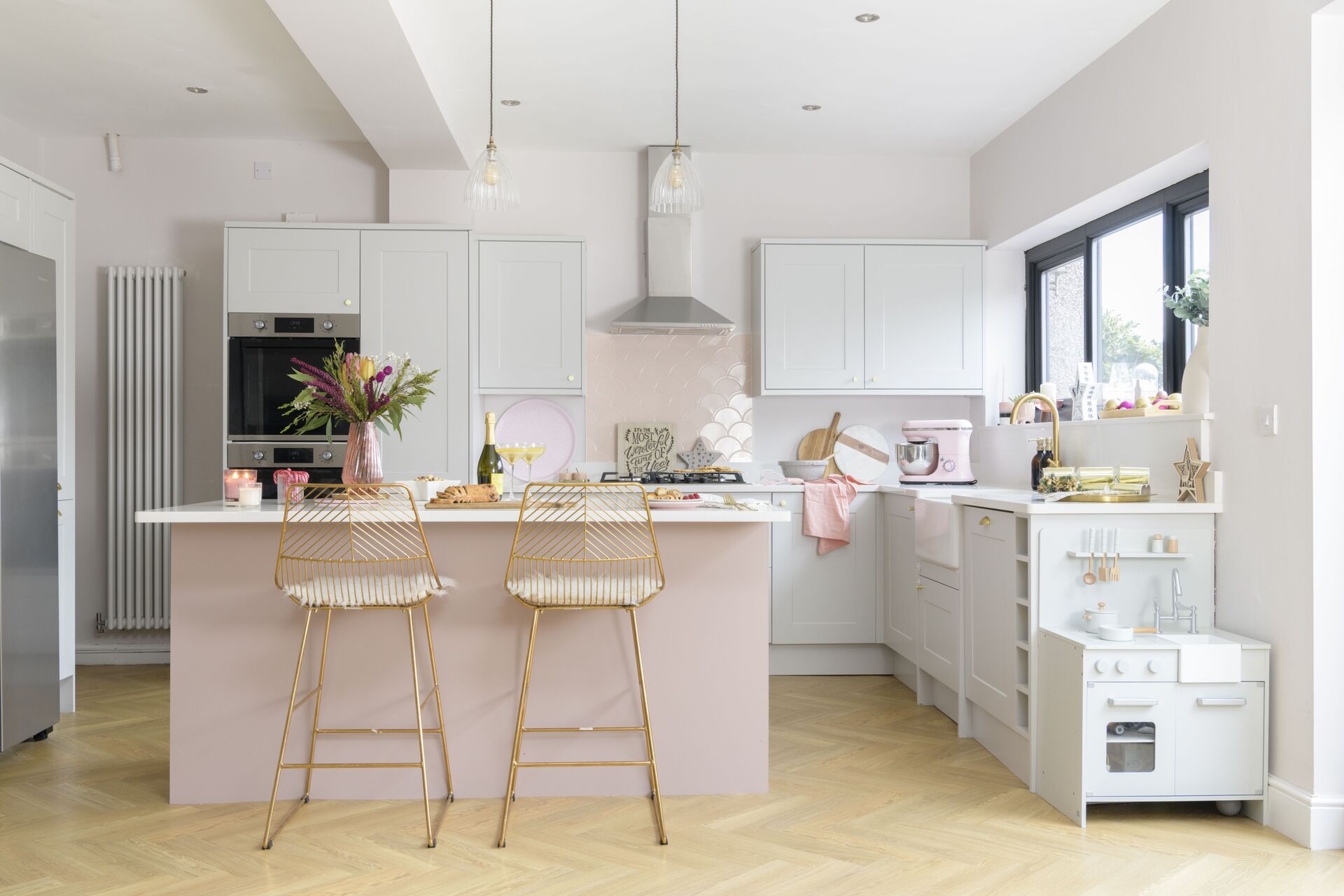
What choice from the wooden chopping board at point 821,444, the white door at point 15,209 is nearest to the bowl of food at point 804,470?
the wooden chopping board at point 821,444

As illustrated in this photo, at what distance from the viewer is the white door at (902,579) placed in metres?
4.42

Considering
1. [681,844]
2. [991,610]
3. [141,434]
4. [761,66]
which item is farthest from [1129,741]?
[141,434]

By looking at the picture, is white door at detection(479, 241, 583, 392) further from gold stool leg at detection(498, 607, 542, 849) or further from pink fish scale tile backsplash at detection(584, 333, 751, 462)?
gold stool leg at detection(498, 607, 542, 849)

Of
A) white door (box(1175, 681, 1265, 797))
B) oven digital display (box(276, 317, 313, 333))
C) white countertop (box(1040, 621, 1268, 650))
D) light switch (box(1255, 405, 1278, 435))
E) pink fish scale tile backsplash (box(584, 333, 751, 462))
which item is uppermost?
oven digital display (box(276, 317, 313, 333))

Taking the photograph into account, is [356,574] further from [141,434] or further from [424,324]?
[141,434]

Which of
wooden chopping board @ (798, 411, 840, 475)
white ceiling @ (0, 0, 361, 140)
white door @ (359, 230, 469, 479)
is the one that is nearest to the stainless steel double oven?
white door @ (359, 230, 469, 479)

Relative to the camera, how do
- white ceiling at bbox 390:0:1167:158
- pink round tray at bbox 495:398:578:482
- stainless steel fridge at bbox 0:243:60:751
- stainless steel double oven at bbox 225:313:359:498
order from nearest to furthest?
stainless steel fridge at bbox 0:243:60:751 → white ceiling at bbox 390:0:1167:158 → stainless steel double oven at bbox 225:313:359:498 → pink round tray at bbox 495:398:578:482

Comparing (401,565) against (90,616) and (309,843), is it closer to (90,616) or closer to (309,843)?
(309,843)

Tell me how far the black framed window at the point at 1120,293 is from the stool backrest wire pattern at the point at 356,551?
2.77 m

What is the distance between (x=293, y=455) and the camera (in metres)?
4.79

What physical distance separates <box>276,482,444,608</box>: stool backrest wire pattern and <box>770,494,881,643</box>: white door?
2.30m

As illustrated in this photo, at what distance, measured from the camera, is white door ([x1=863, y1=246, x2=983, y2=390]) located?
523 centimetres

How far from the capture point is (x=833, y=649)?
4961mm

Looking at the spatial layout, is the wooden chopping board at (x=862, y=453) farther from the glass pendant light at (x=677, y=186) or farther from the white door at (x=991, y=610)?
the glass pendant light at (x=677, y=186)
